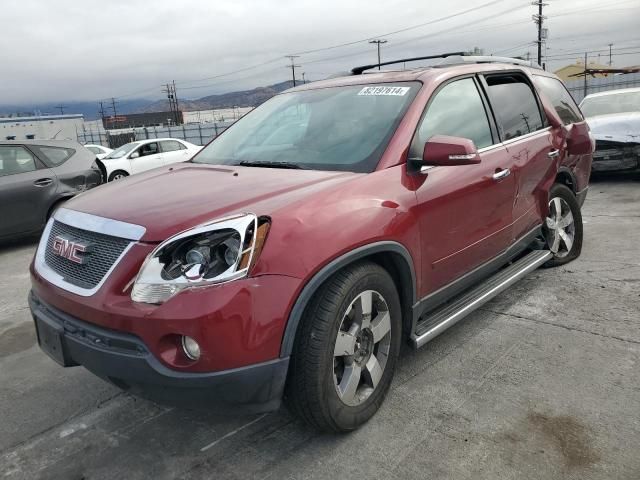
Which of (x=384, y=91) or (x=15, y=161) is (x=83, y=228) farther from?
(x=15, y=161)

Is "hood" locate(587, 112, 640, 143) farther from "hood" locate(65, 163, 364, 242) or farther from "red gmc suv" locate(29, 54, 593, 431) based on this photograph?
"hood" locate(65, 163, 364, 242)

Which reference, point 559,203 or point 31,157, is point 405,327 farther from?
point 31,157

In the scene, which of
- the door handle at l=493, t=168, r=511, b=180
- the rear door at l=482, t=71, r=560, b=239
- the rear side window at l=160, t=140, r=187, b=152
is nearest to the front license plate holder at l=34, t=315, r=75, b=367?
the door handle at l=493, t=168, r=511, b=180

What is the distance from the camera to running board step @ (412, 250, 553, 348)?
2.99m

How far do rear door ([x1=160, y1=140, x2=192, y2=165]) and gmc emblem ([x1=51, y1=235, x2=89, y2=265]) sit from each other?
1290cm

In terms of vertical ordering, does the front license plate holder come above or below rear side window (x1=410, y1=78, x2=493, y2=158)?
below

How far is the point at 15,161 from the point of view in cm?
724

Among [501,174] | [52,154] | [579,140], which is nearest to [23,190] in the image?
[52,154]

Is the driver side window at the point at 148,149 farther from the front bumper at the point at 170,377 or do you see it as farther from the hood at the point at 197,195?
the front bumper at the point at 170,377

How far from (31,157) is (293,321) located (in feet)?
21.7

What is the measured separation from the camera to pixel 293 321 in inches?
87.2

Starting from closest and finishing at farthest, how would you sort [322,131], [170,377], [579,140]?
[170,377] < [322,131] < [579,140]

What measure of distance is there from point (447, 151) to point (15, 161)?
653cm

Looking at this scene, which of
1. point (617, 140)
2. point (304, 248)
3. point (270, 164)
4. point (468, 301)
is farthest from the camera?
point (617, 140)
